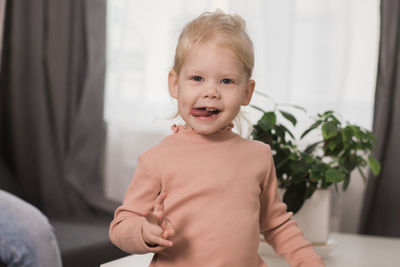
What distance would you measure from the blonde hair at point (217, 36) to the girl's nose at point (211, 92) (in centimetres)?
7

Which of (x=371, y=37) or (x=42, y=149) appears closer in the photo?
(x=371, y=37)

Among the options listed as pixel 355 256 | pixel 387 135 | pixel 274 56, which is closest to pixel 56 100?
pixel 274 56

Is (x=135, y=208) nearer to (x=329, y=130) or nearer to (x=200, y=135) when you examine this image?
(x=200, y=135)

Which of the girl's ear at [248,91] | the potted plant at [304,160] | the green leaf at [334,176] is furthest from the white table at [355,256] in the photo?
the girl's ear at [248,91]

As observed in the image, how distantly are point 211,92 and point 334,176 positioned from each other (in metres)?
0.50

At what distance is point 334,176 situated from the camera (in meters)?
1.17

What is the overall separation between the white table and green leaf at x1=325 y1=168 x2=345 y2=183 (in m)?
0.19

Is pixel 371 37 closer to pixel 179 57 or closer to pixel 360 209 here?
pixel 360 209

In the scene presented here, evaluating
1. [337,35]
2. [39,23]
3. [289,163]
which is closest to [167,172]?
[289,163]

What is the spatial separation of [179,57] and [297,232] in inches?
13.8

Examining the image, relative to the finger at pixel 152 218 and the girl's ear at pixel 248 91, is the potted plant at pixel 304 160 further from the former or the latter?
the finger at pixel 152 218

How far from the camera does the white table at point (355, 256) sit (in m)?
1.12

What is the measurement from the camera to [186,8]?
2057 millimetres

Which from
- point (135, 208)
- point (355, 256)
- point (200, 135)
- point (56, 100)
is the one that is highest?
point (200, 135)
